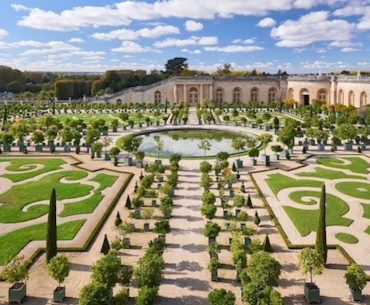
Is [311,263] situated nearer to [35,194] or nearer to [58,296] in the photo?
[58,296]

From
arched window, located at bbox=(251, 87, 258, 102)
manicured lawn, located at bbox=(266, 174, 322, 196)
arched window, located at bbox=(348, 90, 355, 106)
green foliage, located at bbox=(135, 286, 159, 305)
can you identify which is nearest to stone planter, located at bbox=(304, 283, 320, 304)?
green foliage, located at bbox=(135, 286, 159, 305)

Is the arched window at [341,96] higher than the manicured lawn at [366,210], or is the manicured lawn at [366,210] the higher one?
the arched window at [341,96]

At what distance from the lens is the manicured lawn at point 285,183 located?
104ft

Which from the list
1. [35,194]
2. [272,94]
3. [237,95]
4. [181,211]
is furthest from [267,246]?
[272,94]

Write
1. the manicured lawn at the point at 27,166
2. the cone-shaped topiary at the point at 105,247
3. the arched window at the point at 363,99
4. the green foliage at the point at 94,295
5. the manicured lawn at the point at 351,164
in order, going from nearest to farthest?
the green foliage at the point at 94,295, the cone-shaped topiary at the point at 105,247, the manicured lawn at the point at 27,166, the manicured lawn at the point at 351,164, the arched window at the point at 363,99

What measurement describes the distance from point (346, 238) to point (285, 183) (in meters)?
10.5

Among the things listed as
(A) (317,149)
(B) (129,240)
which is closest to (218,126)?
(A) (317,149)

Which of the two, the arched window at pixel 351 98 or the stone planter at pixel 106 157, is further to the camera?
the arched window at pixel 351 98

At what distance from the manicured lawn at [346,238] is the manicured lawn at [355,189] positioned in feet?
23.8

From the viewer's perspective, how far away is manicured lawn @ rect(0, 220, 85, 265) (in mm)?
21078

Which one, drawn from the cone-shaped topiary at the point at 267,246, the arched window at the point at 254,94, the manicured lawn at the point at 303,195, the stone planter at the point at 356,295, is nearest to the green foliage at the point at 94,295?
the cone-shaped topiary at the point at 267,246

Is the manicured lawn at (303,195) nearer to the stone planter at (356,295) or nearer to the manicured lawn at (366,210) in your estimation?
the manicured lawn at (366,210)

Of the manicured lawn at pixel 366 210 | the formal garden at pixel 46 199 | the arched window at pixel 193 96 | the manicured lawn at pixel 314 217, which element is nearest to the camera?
the formal garden at pixel 46 199

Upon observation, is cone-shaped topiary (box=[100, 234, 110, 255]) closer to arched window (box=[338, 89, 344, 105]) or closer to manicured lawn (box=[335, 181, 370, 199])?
manicured lawn (box=[335, 181, 370, 199])
